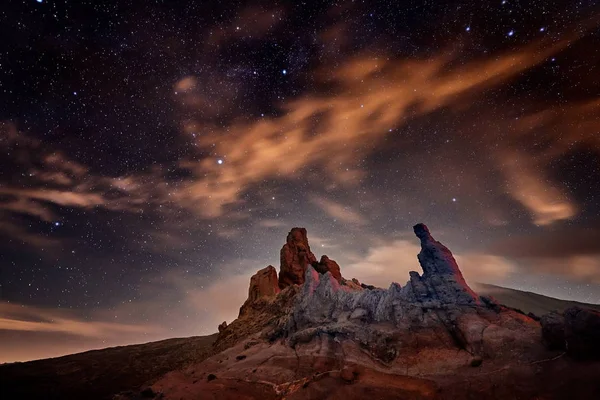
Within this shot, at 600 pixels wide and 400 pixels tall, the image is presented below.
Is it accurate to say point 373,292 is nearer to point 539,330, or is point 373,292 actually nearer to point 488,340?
point 488,340

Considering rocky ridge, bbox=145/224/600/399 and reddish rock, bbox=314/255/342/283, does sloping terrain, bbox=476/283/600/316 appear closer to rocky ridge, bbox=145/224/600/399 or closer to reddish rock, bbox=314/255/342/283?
reddish rock, bbox=314/255/342/283

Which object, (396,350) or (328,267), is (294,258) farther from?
(396,350)

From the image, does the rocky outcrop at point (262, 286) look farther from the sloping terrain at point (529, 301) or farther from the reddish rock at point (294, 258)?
the sloping terrain at point (529, 301)

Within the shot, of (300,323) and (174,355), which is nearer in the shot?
(300,323)

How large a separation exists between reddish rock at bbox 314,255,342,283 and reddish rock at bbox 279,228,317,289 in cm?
302

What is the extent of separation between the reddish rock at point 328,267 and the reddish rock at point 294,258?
3024 millimetres

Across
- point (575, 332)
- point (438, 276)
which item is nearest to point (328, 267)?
point (438, 276)

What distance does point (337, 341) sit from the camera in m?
38.7

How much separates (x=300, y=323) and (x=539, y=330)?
29748mm

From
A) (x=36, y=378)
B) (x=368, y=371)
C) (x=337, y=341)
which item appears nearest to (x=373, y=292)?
(x=337, y=341)

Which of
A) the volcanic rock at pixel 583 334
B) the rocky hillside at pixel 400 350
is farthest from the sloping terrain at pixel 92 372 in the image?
the volcanic rock at pixel 583 334

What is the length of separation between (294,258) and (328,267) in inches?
350

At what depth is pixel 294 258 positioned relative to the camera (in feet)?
245

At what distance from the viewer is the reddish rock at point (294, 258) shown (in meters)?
72.4
